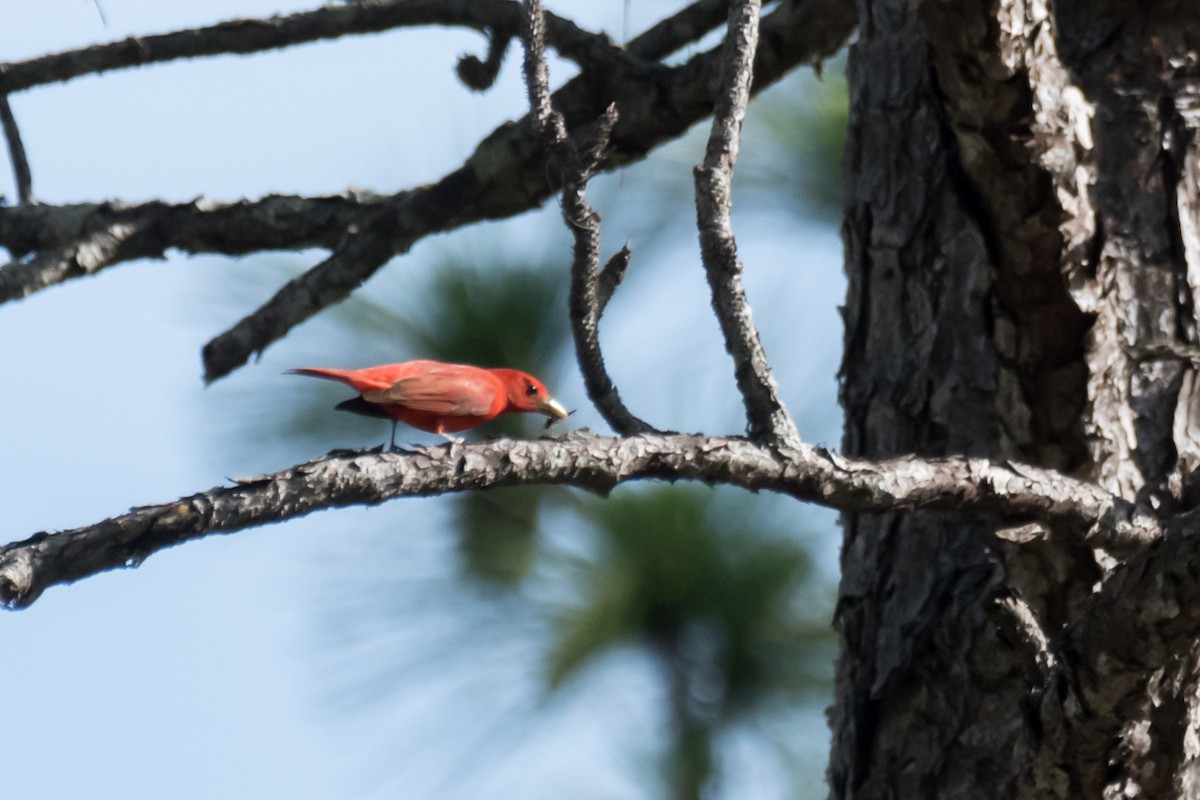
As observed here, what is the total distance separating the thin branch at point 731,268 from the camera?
48.8 inches

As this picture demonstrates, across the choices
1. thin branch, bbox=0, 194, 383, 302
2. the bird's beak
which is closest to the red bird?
the bird's beak

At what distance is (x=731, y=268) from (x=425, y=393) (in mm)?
659

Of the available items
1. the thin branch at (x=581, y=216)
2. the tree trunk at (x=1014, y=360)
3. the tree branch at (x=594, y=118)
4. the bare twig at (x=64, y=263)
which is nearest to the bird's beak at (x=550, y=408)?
the tree branch at (x=594, y=118)

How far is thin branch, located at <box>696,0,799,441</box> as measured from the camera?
1.24 metres

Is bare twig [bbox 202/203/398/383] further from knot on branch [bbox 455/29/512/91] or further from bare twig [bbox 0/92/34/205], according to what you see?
bare twig [bbox 0/92/34/205]

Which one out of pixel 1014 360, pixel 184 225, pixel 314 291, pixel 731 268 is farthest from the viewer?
pixel 184 225

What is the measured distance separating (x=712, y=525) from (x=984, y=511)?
2.08 m

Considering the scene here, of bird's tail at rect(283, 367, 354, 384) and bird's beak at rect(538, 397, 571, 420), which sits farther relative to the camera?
bird's beak at rect(538, 397, 571, 420)

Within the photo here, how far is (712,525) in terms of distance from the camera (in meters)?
3.43

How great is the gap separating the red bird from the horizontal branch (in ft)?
2.27

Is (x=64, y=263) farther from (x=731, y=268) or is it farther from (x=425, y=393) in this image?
(x=731, y=268)

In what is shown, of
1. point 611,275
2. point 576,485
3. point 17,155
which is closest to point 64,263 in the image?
point 17,155

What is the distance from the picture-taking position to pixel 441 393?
5.99 ft

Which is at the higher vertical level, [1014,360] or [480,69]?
[480,69]
